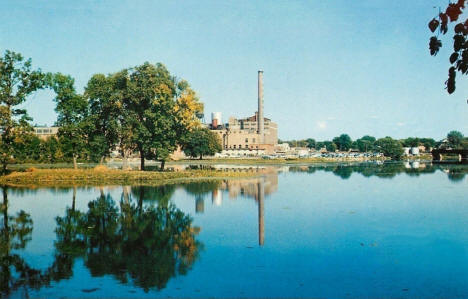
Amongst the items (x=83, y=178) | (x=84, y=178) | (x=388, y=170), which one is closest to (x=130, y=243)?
(x=84, y=178)

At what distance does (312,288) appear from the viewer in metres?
11.4

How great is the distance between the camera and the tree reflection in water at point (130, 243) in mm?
13016

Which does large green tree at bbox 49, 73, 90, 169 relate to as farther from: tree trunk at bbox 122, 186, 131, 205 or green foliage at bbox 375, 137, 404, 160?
green foliage at bbox 375, 137, 404, 160

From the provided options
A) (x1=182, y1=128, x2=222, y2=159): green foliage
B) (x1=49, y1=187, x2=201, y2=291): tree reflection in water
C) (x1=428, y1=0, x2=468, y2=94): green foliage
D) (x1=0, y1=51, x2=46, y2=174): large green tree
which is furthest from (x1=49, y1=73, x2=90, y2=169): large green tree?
(x1=182, y1=128, x2=222, y2=159): green foliage

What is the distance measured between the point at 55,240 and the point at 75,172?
110 feet

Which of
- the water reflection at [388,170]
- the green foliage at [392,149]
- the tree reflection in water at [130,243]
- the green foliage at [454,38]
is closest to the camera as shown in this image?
the green foliage at [454,38]

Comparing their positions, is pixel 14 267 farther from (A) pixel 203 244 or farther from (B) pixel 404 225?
(B) pixel 404 225

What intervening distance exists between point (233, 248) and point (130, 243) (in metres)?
4.15

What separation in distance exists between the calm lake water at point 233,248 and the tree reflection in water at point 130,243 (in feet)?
0.16

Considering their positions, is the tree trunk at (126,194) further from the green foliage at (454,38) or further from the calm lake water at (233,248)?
the green foliage at (454,38)

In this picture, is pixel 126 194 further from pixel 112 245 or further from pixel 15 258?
pixel 15 258

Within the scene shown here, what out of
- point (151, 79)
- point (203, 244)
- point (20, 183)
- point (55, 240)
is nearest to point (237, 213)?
point (203, 244)

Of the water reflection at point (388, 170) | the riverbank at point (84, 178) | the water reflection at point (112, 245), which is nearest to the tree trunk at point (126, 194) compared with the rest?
the water reflection at point (112, 245)

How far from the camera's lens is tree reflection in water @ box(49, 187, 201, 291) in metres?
13.0
